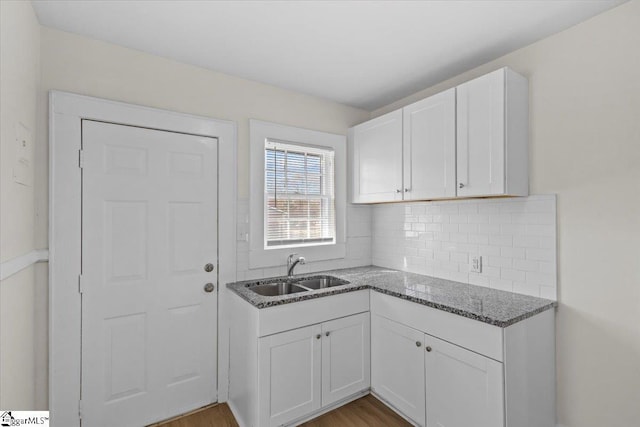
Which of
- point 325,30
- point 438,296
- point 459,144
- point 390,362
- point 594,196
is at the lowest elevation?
point 390,362

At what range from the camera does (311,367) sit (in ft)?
7.20

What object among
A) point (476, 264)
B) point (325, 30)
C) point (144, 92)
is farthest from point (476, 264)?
point (144, 92)

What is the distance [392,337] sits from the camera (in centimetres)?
230

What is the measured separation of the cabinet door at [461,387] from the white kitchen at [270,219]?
0.01 m

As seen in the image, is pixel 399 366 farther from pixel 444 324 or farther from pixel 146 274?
pixel 146 274

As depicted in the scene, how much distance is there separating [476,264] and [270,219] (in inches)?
67.5

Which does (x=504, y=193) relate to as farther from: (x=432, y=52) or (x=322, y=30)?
(x=322, y=30)

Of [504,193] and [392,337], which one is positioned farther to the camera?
[392,337]

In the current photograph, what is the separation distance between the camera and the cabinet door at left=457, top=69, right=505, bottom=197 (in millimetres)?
1969

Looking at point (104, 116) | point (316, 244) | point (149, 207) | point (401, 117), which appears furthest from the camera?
point (316, 244)

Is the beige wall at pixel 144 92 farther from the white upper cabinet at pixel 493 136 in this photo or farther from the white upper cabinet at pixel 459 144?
the white upper cabinet at pixel 493 136

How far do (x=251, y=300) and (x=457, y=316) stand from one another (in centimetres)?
128

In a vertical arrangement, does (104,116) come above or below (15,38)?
below

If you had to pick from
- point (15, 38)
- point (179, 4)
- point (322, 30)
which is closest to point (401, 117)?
point (322, 30)
